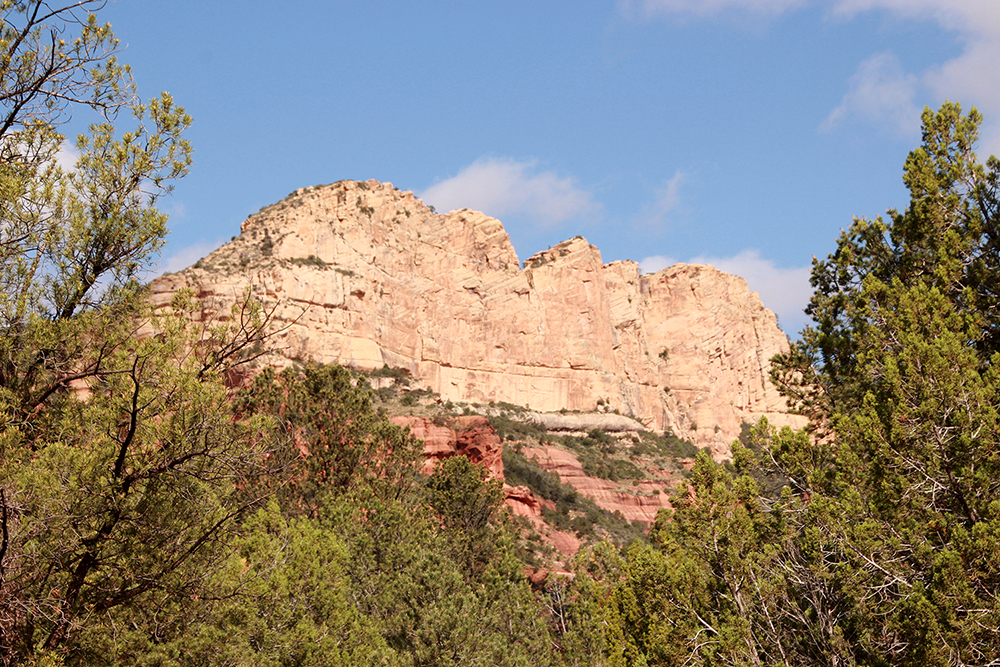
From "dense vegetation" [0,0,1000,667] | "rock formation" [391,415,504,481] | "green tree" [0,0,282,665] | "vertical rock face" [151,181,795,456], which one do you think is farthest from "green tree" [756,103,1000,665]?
"vertical rock face" [151,181,795,456]

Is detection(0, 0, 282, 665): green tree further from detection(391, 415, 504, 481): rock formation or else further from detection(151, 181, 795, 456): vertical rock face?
detection(151, 181, 795, 456): vertical rock face

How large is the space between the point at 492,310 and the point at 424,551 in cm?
7607

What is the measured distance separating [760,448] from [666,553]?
2.74 meters

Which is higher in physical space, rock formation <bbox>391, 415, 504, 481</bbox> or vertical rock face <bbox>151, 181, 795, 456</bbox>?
vertical rock face <bbox>151, 181, 795, 456</bbox>

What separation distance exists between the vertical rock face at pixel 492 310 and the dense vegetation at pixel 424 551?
183ft

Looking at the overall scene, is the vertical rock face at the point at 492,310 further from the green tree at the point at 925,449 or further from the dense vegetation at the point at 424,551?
the green tree at the point at 925,449

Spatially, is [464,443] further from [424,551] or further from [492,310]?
[492,310]

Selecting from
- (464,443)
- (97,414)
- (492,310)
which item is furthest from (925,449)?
(492,310)

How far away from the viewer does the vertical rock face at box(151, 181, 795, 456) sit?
259 ft

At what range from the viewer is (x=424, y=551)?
19594 mm

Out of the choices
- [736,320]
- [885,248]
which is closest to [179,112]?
[885,248]

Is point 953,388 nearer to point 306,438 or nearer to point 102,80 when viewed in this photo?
point 102,80

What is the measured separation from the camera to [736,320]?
118 m

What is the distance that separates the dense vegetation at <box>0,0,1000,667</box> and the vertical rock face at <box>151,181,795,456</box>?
5592 centimetres
